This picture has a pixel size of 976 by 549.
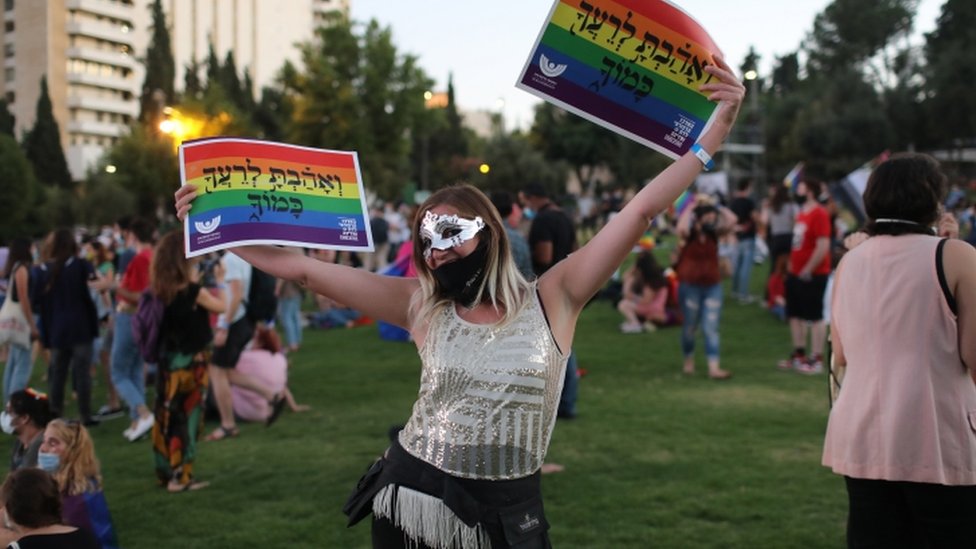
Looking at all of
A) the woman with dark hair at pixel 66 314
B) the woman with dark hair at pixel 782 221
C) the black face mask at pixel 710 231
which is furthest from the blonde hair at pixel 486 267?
the woman with dark hair at pixel 782 221

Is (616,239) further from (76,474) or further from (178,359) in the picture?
(178,359)

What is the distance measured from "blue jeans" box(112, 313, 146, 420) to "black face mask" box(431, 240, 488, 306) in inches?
270

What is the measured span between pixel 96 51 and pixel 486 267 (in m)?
95.0

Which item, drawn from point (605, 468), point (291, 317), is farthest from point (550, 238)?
point (291, 317)

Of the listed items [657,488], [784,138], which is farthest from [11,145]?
[657,488]

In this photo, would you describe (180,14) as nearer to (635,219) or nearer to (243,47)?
(243,47)

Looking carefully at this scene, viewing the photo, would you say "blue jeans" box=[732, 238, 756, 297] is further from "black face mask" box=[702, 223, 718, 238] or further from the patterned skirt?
the patterned skirt

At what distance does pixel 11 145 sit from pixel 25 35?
145 feet

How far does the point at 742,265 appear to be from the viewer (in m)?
17.5

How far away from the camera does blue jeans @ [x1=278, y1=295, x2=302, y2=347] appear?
13.7 m

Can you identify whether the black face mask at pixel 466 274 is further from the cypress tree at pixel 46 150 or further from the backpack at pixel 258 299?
the cypress tree at pixel 46 150

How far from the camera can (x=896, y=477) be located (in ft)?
11.0

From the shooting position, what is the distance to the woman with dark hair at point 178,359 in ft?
22.5

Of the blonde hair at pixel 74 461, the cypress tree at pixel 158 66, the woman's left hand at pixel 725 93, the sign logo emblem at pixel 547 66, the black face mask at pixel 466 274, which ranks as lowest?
the blonde hair at pixel 74 461
